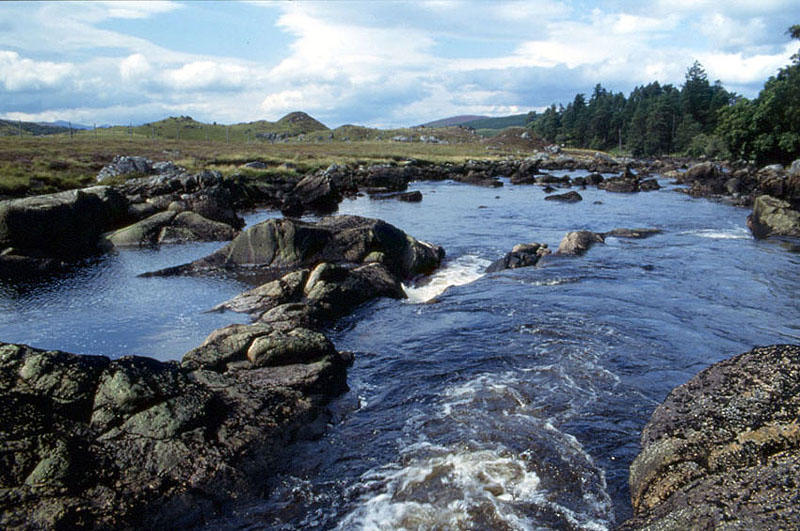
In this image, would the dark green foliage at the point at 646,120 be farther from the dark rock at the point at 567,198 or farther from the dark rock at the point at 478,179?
the dark rock at the point at 567,198

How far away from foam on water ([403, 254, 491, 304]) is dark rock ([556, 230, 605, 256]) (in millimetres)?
4207

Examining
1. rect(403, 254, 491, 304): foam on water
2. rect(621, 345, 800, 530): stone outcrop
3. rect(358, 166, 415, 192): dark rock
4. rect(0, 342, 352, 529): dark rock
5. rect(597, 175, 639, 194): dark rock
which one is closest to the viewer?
rect(621, 345, 800, 530): stone outcrop

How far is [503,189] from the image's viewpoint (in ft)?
228

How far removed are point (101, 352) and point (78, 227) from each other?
Answer: 19.1 metres

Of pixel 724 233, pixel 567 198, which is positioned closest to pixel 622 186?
pixel 567 198

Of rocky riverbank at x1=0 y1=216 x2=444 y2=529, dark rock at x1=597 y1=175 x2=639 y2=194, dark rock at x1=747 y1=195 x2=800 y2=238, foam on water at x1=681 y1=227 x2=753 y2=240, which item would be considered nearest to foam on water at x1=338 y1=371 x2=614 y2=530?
rocky riverbank at x1=0 y1=216 x2=444 y2=529

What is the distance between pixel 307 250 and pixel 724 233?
1090 inches

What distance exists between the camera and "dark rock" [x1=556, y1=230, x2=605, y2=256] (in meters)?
27.3

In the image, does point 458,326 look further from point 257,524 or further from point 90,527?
point 90,527

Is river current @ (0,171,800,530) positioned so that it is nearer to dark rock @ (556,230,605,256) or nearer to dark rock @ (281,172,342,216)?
dark rock @ (556,230,605,256)

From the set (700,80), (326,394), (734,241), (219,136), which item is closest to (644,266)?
(734,241)

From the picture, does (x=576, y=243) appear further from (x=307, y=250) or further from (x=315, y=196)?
(x=315, y=196)

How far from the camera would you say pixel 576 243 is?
27.9 m

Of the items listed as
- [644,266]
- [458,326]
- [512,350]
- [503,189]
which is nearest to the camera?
[512,350]
